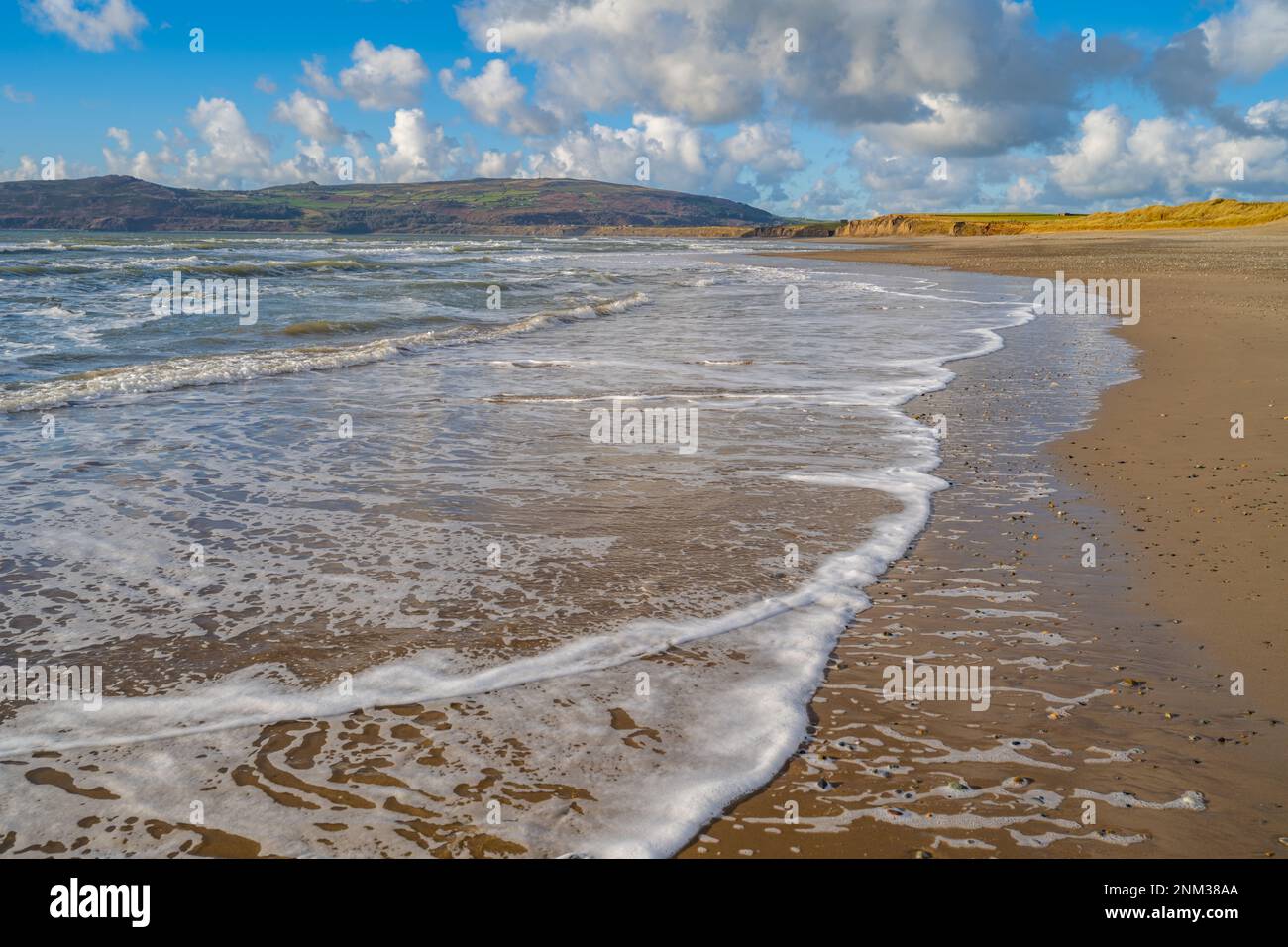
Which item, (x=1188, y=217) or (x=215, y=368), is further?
(x=1188, y=217)

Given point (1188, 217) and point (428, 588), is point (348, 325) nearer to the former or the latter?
point (428, 588)

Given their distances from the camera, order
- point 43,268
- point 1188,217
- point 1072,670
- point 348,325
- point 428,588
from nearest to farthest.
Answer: point 1072,670 < point 428,588 < point 348,325 < point 43,268 < point 1188,217

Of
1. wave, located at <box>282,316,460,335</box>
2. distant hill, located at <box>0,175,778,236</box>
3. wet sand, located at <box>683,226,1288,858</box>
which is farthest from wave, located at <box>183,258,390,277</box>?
distant hill, located at <box>0,175,778,236</box>

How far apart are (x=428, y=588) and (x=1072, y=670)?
11.3 ft

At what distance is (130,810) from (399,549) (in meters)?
2.70

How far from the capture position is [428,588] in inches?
201

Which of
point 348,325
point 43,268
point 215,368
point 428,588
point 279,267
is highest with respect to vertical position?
point 279,267

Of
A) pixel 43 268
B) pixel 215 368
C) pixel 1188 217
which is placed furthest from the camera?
pixel 1188 217

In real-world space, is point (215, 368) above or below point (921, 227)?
below

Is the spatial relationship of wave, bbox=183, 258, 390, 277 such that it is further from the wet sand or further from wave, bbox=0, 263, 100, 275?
the wet sand

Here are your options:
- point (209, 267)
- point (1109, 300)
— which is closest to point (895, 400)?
point (1109, 300)

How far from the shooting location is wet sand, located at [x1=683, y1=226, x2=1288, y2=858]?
304 centimetres

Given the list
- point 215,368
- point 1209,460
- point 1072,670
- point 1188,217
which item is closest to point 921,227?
point 1188,217

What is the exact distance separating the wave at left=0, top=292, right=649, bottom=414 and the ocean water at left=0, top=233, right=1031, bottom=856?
82 mm
